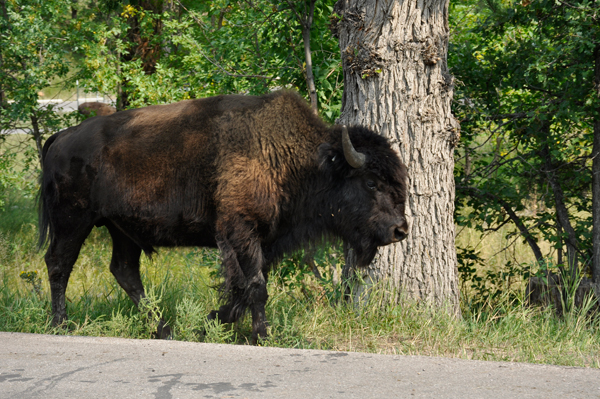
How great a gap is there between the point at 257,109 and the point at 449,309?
102 inches

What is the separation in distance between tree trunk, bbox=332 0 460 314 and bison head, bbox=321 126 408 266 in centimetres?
50

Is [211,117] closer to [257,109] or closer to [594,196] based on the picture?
[257,109]

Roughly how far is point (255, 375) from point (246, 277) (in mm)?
1628

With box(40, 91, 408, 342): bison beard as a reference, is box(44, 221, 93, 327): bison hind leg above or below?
below

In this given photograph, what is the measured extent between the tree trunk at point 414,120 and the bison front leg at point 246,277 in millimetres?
1179

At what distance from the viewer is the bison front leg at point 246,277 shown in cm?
518

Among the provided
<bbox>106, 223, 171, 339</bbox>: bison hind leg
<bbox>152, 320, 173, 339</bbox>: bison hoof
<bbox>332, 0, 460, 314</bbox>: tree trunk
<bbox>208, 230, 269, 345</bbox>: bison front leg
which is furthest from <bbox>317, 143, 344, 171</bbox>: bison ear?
<bbox>106, 223, 171, 339</bbox>: bison hind leg

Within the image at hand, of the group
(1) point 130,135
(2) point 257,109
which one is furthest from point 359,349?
(1) point 130,135

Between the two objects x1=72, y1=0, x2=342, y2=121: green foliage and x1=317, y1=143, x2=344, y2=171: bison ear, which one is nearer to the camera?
x1=317, y1=143, x2=344, y2=171: bison ear

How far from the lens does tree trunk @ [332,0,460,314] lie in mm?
5742

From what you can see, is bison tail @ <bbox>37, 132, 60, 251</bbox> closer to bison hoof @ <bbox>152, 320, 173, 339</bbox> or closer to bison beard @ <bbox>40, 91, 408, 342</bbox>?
bison beard @ <bbox>40, 91, 408, 342</bbox>

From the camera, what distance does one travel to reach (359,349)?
491 centimetres

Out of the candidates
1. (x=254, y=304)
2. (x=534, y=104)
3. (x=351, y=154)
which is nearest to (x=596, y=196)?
(x=534, y=104)

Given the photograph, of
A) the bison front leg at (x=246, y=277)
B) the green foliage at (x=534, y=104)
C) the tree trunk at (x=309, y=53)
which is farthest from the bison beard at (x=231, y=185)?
the green foliage at (x=534, y=104)
